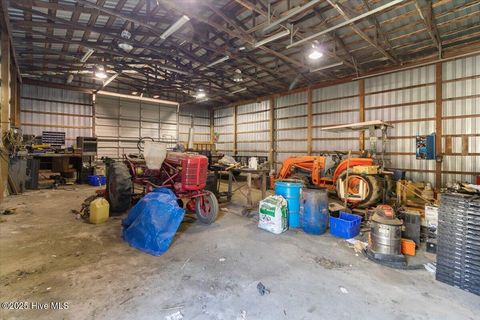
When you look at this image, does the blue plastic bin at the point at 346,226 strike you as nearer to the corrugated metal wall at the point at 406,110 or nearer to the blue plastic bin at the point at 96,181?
the corrugated metal wall at the point at 406,110

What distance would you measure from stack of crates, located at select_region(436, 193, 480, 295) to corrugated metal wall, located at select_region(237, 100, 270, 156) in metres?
9.24

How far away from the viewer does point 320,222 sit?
3.69 meters

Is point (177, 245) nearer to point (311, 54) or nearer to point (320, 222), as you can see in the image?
point (320, 222)

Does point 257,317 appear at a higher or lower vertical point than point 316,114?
lower

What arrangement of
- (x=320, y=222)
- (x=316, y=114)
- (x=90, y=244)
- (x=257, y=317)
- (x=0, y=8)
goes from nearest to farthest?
(x=257, y=317) → (x=90, y=244) → (x=320, y=222) → (x=0, y=8) → (x=316, y=114)

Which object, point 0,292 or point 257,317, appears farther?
point 0,292

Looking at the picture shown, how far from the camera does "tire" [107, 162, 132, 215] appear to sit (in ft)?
14.3

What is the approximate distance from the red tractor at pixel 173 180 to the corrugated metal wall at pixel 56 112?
24.8 ft

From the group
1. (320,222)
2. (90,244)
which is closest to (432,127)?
(320,222)

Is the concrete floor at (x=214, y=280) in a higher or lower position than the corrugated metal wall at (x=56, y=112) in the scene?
lower

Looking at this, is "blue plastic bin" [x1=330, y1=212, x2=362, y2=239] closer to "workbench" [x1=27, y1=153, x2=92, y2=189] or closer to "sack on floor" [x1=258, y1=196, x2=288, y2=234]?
"sack on floor" [x1=258, y1=196, x2=288, y2=234]

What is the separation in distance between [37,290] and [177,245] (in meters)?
1.47

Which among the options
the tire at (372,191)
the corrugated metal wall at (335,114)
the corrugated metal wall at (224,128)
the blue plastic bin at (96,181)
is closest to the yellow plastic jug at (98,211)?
the tire at (372,191)

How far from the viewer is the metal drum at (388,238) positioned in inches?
109
